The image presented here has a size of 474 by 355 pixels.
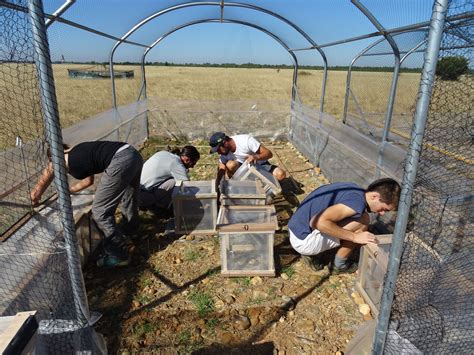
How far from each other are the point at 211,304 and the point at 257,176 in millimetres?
2028

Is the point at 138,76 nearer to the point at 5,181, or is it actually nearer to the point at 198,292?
the point at 5,181

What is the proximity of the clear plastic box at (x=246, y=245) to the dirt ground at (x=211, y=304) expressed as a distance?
10cm

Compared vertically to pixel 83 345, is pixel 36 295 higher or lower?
higher

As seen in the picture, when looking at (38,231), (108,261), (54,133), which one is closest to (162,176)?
(108,261)

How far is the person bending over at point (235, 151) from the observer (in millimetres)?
4793

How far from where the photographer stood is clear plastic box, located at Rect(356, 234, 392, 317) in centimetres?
267

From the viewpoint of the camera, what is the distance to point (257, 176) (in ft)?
15.0

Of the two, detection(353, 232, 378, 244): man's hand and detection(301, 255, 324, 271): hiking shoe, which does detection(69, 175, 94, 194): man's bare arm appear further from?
detection(353, 232, 378, 244): man's hand

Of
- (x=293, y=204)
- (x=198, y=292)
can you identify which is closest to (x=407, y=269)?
(x=198, y=292)

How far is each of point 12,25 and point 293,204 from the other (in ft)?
12.7

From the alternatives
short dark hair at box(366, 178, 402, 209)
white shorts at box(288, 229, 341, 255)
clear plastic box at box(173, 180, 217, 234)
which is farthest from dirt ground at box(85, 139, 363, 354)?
short dark hair at box(366, 178, 402, 209)

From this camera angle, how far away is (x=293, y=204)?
5.02 meters

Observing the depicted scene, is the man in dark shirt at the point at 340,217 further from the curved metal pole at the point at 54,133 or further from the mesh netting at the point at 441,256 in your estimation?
the curved metal pole at the point at 54,133

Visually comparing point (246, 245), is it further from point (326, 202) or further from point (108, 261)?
point (108, 261)
